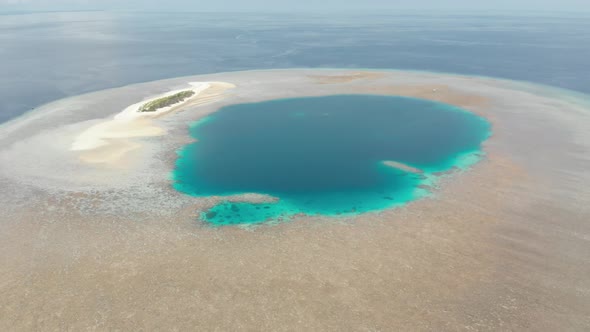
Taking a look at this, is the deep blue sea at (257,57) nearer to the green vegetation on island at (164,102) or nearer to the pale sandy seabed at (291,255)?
the green vegetation on island at (164,102)

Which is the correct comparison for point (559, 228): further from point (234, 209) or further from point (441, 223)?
point (234, 209)

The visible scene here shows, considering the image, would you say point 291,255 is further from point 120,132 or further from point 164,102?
point 164,102

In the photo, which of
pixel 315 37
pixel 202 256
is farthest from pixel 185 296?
pixel 315 37

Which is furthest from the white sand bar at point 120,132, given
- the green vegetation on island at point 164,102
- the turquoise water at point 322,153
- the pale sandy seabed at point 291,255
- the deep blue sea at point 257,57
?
the deep blue sea at point 257,57

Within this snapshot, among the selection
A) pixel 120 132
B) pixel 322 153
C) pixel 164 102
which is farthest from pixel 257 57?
pixel 322 153

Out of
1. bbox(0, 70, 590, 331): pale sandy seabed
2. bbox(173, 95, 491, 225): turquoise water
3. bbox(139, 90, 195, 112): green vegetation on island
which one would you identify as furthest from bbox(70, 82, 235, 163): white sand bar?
bbox(173, 95, 491, 225): turquoise water

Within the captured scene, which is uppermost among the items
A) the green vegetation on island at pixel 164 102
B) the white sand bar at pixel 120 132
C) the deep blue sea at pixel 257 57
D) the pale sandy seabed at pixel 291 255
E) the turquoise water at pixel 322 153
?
the deep blue sea at pixel 257 57
